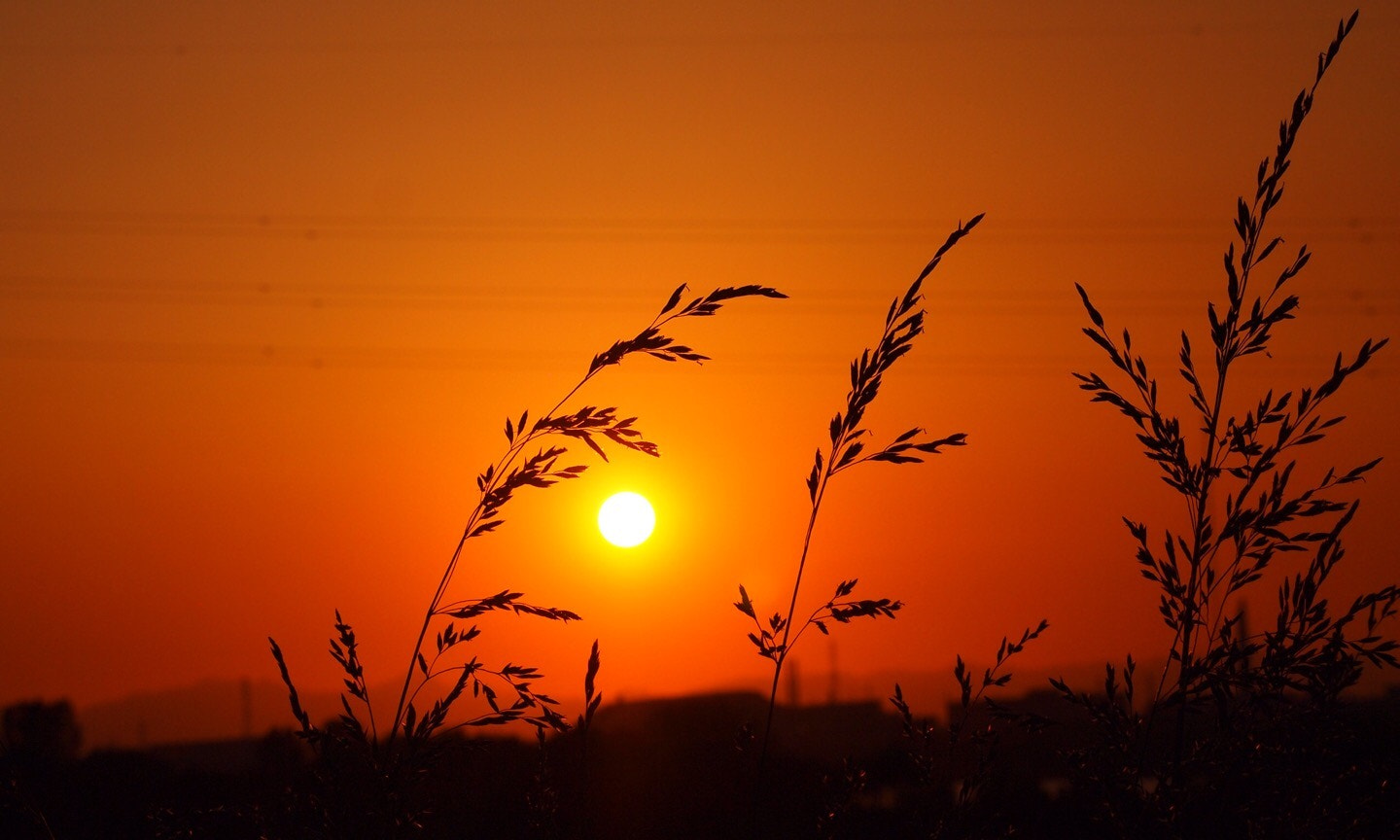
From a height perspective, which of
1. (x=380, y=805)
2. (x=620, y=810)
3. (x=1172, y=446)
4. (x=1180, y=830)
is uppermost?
(x=1172, y=446)

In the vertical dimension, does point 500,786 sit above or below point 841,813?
below

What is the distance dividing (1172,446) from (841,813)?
151cm

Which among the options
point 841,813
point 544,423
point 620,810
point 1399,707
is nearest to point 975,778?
point 841,813

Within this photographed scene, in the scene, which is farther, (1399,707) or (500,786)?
(500,786)

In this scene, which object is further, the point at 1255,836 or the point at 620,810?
the point at 620,810

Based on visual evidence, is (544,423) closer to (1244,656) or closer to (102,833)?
(1244,656)

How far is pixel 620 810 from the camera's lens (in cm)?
1103

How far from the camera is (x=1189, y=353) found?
3834mm

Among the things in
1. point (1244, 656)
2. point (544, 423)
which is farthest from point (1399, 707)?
point (544, 423)

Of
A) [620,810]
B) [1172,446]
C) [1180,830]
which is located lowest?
[620,810]

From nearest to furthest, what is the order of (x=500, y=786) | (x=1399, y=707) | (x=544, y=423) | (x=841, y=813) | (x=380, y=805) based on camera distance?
1. (x=380, y=805)
2. (x=544, y=423)
3. (x=841, y=813)
4. (x=1399, y=707)
5. (x=500, y=786)

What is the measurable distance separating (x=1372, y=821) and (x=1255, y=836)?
0.47 metres

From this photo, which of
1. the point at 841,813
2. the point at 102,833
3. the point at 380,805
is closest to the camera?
the point at 380,805

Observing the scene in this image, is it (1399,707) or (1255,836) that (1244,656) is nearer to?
(1255,836)
